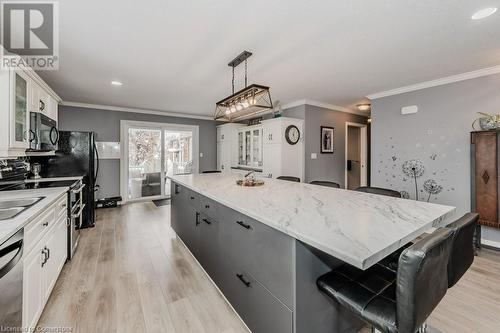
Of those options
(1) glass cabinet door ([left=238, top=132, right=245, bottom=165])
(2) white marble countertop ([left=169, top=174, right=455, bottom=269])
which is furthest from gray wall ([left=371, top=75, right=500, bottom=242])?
(1) glass cabinet door ([left=238, top=132, right=245, bottom=165])

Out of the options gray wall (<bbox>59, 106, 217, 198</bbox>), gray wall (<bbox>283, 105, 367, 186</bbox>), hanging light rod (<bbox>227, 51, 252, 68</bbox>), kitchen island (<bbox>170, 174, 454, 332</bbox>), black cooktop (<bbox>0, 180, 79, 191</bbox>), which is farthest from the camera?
gray wall (<bbox>59, 106, 217, 198</bbox>)

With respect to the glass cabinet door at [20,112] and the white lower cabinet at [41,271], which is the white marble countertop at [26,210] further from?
the glass cabinet door at [20,112]

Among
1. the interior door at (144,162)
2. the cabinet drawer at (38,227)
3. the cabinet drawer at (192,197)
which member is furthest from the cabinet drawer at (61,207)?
the interior door at (144,162)

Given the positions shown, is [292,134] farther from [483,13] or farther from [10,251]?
[10,251]

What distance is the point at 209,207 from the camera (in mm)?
2055

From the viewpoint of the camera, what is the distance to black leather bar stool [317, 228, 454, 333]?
0.86 metres

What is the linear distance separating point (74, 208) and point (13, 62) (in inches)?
63.4

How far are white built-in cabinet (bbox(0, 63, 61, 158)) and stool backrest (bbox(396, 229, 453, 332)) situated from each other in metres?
2.99

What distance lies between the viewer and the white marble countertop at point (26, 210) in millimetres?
1160

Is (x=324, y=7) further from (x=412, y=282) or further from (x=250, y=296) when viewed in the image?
(x=250, y=296)

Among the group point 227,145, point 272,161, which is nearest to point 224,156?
point 227,145

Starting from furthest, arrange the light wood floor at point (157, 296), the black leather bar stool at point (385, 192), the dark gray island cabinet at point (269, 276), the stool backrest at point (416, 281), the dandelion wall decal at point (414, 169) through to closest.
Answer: the dandelion wall decal at point (414, 169), the black leather bar stool at point (385, 192), the light wood floor at point (157, 296), the dark gray island cabinet at point (269, 276), the stool backrest at point (416, 281)

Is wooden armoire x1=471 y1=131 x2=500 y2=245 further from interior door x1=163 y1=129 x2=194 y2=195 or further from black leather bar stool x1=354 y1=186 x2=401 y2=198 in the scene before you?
interior door x1=163 y1=129 x2=194 y2=195

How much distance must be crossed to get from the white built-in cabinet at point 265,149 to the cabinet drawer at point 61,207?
3.35m
